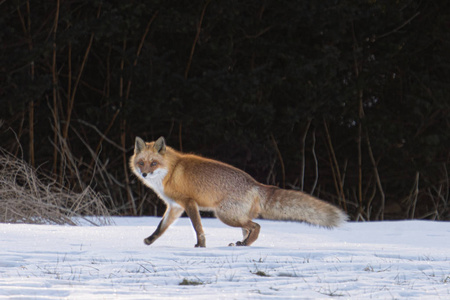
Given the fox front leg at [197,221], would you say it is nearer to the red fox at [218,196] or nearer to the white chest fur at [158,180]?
the red fox at [218,196]

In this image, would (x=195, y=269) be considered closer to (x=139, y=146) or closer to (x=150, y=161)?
(x=150, y=161)

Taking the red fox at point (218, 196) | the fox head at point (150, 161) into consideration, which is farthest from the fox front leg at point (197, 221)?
the fox head at point (150, 161)

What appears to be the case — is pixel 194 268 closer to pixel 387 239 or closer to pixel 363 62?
pixel 387 239

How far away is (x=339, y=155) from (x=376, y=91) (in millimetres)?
1301

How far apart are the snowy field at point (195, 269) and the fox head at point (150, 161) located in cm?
64

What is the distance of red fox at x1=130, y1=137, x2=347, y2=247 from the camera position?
635 centimetres

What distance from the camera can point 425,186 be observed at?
1298 centimetres

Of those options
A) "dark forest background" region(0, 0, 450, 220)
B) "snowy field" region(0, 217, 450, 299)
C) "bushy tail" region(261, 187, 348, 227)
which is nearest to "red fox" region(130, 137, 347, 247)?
"bushy tail" region(261, 187, 348, 227)

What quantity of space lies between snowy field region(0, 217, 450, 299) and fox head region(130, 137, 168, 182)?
0.64m

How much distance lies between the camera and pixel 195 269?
191 inches

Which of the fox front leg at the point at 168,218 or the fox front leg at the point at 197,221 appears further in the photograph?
the fox front leg at the point at 168,218

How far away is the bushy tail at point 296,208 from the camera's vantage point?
6.54m

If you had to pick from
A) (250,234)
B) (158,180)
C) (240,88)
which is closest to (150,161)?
(158,180)

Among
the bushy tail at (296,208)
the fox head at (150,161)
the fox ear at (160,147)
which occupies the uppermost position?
the fox ear at (160,147)
